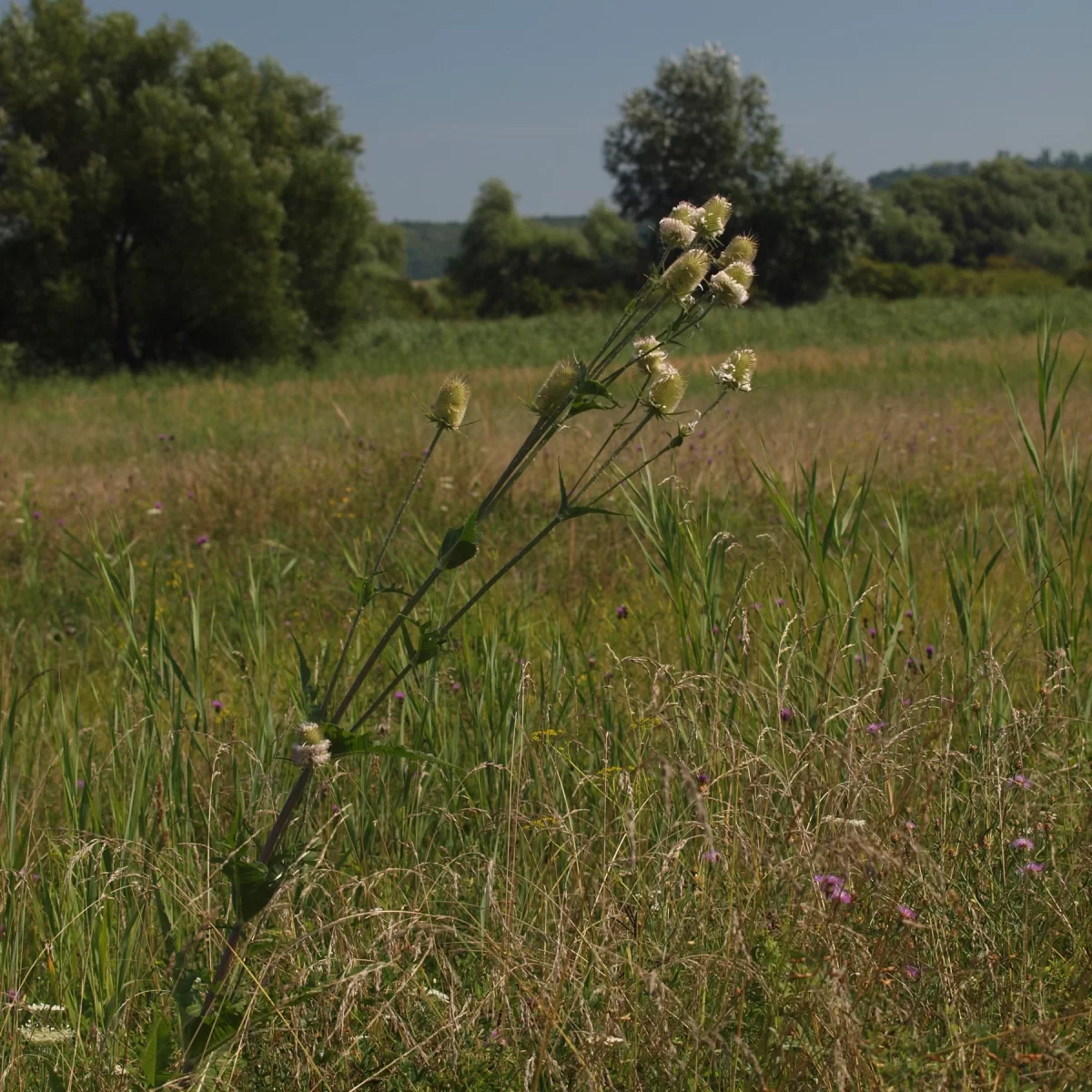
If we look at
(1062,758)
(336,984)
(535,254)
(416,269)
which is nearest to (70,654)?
(336,984)

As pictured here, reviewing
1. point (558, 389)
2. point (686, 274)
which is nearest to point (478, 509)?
point (558, 389)

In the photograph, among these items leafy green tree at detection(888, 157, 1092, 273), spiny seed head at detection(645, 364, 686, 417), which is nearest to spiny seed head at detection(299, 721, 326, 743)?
spiny seed head at detection(645, 364, 686, 417)

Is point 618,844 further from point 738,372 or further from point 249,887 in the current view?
point 738,372

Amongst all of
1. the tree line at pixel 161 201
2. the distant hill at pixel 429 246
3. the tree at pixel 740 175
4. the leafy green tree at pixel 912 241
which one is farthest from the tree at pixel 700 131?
the distant hill at pixel 429 246

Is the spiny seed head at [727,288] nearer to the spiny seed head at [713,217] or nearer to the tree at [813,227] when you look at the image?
the spiny seed head at [713,217]

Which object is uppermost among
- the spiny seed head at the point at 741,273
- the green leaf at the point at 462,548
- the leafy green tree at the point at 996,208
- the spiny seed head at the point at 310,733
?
the leafy green tree at the point at 996,208

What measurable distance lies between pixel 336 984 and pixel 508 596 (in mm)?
2334

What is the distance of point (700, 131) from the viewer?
43281mm

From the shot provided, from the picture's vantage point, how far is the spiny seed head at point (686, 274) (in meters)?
1.41

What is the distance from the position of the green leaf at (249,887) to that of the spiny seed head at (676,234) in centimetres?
94

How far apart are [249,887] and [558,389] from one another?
0.73 meters

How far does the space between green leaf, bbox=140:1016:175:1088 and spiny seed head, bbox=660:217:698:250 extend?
115 centimetres

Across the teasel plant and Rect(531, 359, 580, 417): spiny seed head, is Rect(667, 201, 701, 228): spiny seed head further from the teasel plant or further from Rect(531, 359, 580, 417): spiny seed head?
Rect(531, 359, 580, 417): spiny seed head

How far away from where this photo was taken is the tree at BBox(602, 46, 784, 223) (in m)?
42.9
